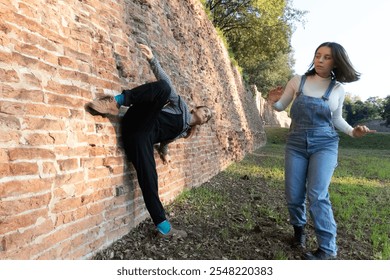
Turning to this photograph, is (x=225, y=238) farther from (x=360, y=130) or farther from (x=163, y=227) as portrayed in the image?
(x=360, y=130)

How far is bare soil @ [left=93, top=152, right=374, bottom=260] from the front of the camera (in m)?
3.36

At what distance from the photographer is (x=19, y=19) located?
2.49 metres

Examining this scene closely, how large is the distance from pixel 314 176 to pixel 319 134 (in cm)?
39

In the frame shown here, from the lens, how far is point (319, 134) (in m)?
3.39

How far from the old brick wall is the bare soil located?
211 millimetres

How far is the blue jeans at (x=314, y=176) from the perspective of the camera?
3277mm

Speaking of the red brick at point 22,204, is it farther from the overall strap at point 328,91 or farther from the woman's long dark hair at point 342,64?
the woman's long dark hair at point 342,64

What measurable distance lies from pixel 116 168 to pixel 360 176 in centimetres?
765

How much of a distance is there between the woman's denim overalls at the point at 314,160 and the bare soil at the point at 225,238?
423 mm

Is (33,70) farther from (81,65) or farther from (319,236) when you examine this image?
(319,236)

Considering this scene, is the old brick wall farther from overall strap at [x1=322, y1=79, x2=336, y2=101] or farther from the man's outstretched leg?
overall strap at [x1=322, y1=79, x2=336, y2=101]

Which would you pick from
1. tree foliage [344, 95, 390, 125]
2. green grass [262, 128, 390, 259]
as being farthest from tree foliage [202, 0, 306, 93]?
tree foliage [344, 95, 390, 125]

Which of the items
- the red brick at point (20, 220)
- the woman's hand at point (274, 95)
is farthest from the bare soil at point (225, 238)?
the woman's hand at point (274, 95)

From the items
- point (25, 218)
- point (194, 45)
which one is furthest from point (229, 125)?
point (25, 218)
